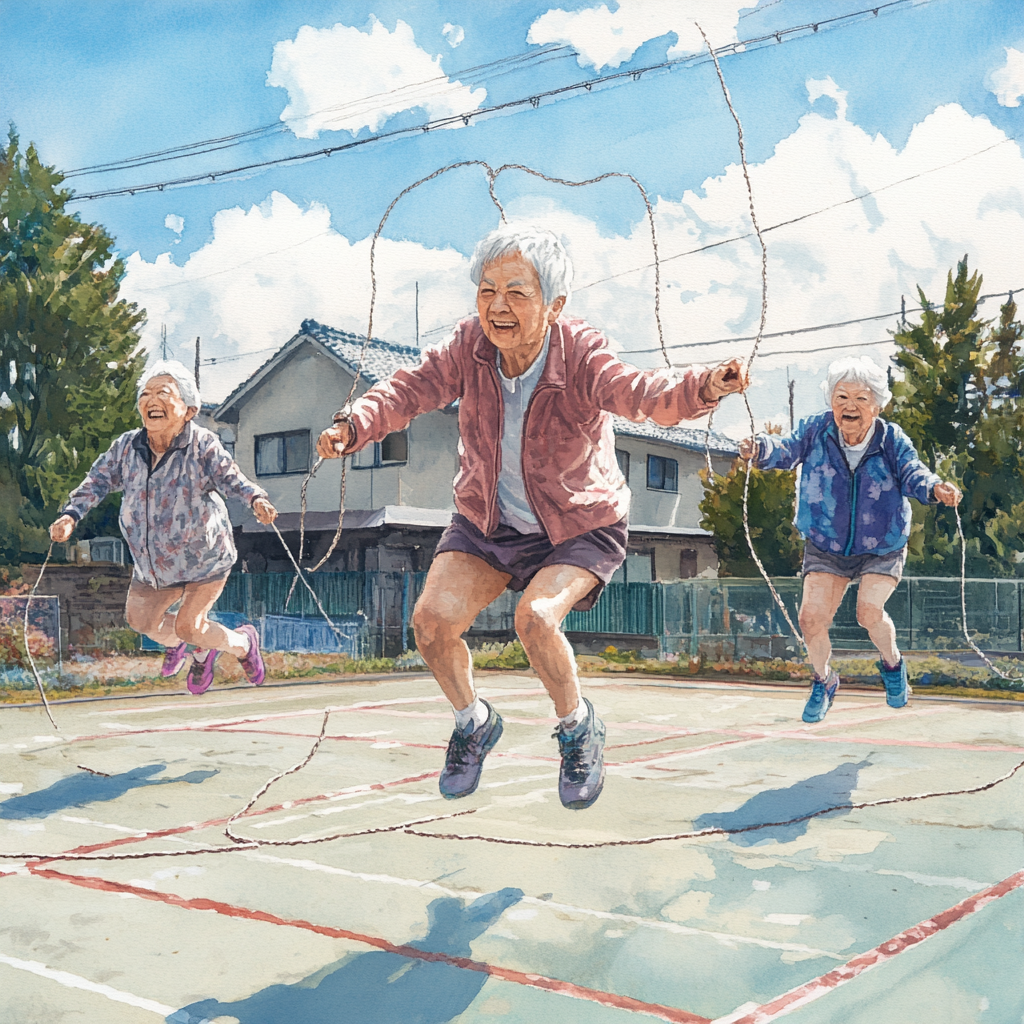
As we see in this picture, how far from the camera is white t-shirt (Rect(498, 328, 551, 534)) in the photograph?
11.1ft

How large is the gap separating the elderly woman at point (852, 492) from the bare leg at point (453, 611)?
1.90 m

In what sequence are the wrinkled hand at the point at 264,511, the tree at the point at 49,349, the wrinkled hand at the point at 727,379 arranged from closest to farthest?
the wrinkled hand at the point at 727,379, the wrinkled hand at the point at 264,511, the tree at the point at 49,349

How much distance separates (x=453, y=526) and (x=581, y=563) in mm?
453

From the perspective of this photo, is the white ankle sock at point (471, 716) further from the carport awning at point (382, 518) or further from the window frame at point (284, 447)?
the window frame at point (284, 447)

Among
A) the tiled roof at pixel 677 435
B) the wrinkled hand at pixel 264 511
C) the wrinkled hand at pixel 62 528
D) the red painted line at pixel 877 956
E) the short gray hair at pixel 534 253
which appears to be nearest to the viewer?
the red painted line at pixel 877 956

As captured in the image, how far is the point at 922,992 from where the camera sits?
8.70ft

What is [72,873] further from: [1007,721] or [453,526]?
[1007,721]

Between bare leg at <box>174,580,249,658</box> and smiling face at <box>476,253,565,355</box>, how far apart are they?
10.3ft

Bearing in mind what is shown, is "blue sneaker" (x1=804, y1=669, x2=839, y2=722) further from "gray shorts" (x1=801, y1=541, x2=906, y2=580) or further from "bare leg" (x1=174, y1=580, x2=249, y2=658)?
"bare leg" (x1=174, y1=580, x2=249, y2=658)

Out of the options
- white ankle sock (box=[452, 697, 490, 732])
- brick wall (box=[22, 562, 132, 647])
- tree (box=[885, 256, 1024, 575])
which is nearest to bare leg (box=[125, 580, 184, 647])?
white ankle sock (box=[452, 697, 490, 732])

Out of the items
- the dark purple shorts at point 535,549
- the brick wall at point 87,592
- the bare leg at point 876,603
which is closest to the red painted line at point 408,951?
the dark purple shorts at point 535,549

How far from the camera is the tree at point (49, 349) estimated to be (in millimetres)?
12055

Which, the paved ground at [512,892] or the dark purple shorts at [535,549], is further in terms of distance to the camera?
the dark purple shorts at [535,549]

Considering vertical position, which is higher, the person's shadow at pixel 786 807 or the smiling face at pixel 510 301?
the smiling face at pixel 510 301
